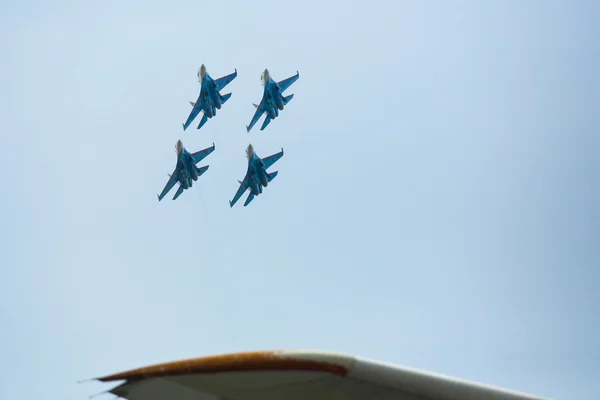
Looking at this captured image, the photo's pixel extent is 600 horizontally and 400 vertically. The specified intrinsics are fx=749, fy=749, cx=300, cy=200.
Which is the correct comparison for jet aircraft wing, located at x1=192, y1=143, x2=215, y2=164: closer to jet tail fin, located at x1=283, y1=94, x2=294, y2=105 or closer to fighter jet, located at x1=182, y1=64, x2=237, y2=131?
fighter jet, located at x1=182, y1=64, x2=237, y2=131

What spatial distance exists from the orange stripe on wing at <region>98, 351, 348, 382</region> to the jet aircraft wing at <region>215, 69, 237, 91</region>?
56.3 m

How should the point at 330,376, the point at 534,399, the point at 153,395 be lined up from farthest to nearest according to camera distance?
the point at 153,395, the point at 330,376, the point at 534,399

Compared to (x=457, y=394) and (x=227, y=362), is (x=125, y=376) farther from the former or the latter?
(x=457, y=394)

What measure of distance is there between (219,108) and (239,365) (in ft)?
186

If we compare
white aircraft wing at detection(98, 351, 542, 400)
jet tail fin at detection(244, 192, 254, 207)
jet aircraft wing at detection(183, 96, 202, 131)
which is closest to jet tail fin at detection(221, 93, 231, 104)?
jet aircraft wing at detection(183, 96, 202, 131)

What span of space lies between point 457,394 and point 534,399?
26.9 inches

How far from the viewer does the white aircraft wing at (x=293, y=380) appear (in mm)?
6887

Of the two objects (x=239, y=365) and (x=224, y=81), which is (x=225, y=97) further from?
(x=239, y=365)

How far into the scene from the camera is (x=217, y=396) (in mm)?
7785

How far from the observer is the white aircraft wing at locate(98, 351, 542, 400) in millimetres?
6887

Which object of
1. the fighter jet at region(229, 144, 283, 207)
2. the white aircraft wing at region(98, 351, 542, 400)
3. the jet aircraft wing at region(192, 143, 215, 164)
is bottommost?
the white aircraft wing at region(98, 351, 542, 400)

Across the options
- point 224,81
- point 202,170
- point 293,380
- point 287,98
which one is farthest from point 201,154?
point 293,380

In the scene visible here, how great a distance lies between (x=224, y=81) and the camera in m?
63.2

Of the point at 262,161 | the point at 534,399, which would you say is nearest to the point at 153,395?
the point at 534,399
